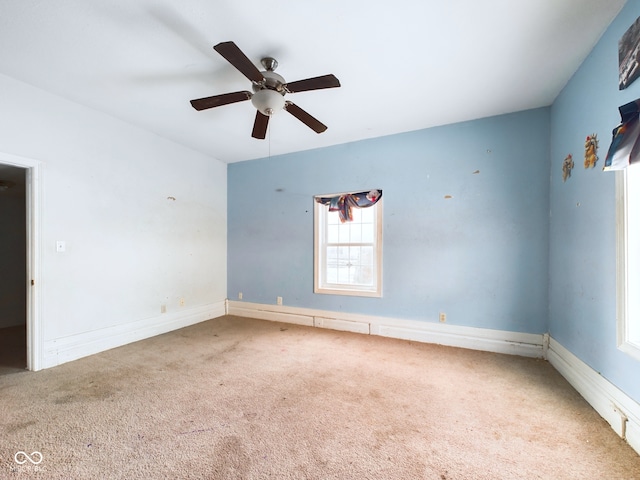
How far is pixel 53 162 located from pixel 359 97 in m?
3.00

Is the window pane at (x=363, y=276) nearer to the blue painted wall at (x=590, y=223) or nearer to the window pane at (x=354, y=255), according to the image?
the window pane at (x=354, y=255)

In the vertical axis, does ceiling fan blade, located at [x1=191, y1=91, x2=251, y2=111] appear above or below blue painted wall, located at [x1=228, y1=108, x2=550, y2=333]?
above

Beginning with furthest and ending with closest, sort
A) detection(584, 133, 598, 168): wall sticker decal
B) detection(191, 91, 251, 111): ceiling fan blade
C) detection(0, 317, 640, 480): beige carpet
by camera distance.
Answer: detection(191, 91, 251, 111): ceiling fan blade
detection(584, 133, 598, 168): wall sticker decal
detection(0, 317, 640, 480): beige carpet

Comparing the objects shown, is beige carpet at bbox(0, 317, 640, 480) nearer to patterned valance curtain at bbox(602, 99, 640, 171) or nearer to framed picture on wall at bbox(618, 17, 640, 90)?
patterned valance curtain at bbox(602, 99, 640, 171)

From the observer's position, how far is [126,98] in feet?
8.73

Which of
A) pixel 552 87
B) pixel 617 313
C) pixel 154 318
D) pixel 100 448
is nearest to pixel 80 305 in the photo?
pixel 154 318

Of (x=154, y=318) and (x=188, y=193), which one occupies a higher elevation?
(x=188, y=193)

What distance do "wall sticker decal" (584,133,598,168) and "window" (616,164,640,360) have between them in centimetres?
37

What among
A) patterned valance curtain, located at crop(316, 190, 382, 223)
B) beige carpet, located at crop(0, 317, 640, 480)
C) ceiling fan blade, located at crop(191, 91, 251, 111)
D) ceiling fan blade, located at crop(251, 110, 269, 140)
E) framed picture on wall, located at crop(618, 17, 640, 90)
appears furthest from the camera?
patterned valance curtain, located at crop(316, 190, 382, 223)

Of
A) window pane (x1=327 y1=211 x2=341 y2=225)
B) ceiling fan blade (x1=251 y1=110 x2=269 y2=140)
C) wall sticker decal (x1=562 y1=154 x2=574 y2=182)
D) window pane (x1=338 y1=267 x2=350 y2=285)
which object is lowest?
window pane (x1=338 y1=267 x2=350 y2=285)

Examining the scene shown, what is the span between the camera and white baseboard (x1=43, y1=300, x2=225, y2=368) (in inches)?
102

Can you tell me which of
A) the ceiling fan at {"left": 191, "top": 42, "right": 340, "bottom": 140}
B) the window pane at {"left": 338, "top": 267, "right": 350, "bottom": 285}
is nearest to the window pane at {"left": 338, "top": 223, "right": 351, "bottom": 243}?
the window pane at {"left": 338, "top": 267, "right": 350, "bottom": 285}

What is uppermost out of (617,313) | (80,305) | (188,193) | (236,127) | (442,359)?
(236,127)

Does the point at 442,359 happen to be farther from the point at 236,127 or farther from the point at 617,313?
the point at 236,127
